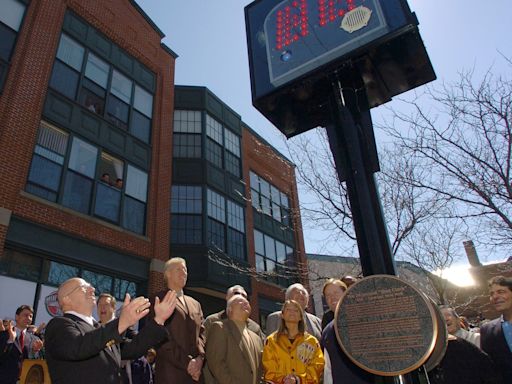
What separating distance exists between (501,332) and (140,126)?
12.9 metres

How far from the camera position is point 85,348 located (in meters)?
2.42

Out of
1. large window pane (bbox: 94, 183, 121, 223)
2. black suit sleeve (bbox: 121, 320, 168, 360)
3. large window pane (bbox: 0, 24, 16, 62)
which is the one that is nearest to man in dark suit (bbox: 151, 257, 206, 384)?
black suit sleeve (bbox: 121, 320, 168, 360)

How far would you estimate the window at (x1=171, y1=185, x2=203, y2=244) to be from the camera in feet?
49.5

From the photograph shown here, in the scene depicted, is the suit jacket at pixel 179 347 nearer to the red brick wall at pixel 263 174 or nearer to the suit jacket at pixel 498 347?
the suit jacket at pixel 498 347

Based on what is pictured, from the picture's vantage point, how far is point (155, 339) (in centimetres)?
267

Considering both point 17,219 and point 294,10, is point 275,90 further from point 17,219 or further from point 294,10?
point 17,219

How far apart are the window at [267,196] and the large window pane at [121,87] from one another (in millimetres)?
8539

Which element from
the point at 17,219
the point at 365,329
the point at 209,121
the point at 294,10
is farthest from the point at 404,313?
the point at 209,121

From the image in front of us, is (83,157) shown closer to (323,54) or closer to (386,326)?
(323,54)

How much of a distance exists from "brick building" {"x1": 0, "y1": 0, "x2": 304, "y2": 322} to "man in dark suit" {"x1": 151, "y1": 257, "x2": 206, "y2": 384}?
19.1 feet

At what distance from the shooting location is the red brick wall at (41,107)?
373 inches

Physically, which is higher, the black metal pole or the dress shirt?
the black metal pole

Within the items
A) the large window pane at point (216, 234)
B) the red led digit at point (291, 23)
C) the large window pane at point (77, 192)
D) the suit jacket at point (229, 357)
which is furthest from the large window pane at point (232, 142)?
the suit jacket at point (229, 357)

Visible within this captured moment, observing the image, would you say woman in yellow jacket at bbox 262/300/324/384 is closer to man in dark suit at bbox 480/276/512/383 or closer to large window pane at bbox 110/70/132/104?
man in dark suit at bbox 480/276/512/383
